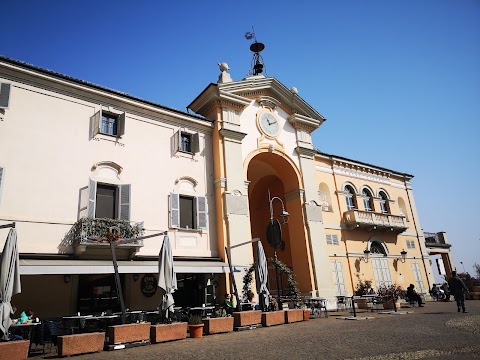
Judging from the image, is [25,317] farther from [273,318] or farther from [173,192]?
[273,318]

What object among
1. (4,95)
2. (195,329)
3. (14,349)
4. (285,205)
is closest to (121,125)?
(4,95)

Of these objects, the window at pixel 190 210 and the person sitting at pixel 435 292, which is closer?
the window at pixel 190 210

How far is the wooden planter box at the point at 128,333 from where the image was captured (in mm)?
8242

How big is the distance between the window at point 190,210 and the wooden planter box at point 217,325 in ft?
16.8

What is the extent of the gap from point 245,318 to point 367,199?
15494 mm

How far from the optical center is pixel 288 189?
19.5 meters

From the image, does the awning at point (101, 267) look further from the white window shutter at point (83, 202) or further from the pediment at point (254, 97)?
the pediment at point (254, 97)

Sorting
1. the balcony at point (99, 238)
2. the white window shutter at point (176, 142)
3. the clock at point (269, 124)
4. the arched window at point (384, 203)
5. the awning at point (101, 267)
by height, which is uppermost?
the clock at point (269, 124)

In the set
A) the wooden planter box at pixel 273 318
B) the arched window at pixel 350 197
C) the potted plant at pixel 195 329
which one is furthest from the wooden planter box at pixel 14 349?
the arched window at pixel 350 197

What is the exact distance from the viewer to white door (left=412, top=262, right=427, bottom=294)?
23.1 m

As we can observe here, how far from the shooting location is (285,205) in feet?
65.0

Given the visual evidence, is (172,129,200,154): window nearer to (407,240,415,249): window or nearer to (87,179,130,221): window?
(87,179,130,221): window

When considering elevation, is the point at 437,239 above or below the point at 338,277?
above

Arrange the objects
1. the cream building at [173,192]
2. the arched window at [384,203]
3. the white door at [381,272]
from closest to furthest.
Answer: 1. the cream building at [173,192]
2. the white door at [381,272]
3. the arched window at [384,203]
